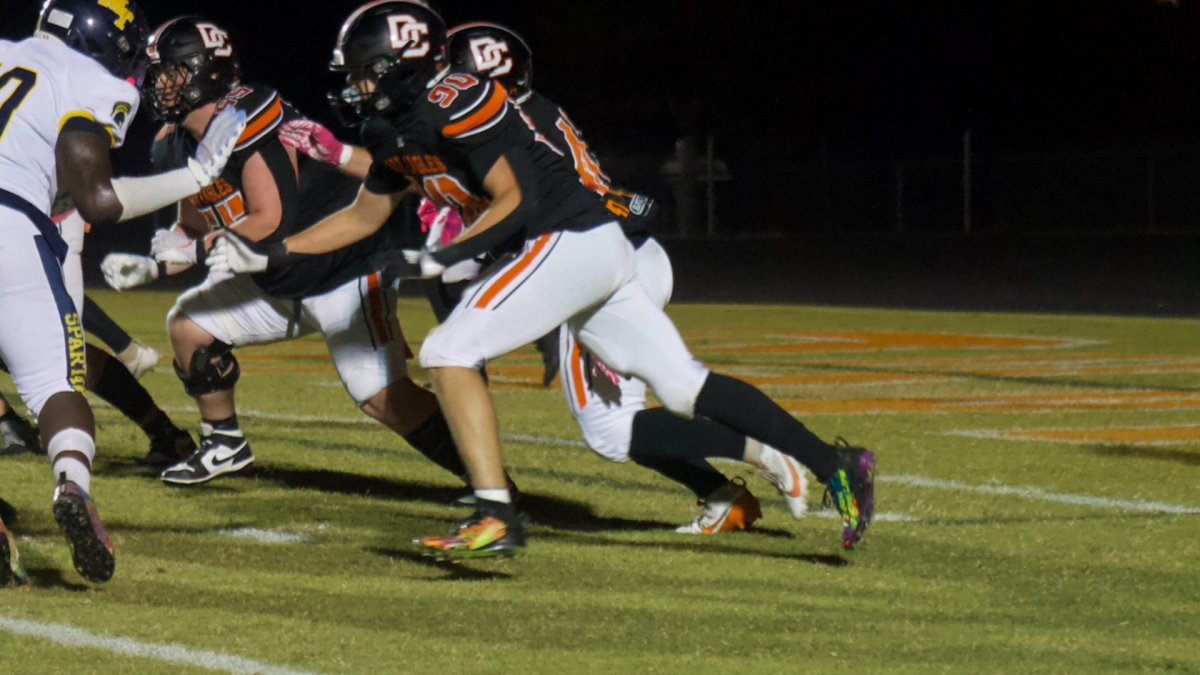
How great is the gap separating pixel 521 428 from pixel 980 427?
2.05m

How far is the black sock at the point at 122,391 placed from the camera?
6.38 metres

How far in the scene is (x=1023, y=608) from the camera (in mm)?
4055

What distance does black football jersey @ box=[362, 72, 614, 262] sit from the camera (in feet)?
14.5

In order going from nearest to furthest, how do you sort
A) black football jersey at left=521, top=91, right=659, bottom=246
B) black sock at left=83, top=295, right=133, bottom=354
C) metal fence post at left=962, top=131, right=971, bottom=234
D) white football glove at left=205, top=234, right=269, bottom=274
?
white football glove at left=205, top=234, right=269, bottom=274 < black football jersey at left=521, top=91, right=659, bottom=246 < black sock at left=83, top=295, right=133, bottom=354 < metal fence post at left=962, top=131, right=971, bottom=234

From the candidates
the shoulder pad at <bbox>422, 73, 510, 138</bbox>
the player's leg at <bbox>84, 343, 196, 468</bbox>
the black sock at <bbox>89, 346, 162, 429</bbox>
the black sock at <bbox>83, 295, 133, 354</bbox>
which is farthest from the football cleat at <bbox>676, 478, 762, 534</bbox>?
the black sock at <bbox>83, 295, 133, 354</bbox>

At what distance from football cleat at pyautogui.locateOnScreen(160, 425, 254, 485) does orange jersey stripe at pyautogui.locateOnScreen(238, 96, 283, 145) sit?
42.6 inches

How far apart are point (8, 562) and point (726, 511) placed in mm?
2085

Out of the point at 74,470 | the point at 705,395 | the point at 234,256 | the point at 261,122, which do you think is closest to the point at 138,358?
the point at 261,122

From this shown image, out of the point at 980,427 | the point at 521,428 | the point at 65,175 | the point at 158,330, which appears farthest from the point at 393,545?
the point at 158,330

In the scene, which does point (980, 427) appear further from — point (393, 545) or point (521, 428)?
point (393, 545)

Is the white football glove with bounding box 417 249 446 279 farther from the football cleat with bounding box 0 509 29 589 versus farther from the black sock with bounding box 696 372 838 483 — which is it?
the football cleat with bounding box 0 509 29 589

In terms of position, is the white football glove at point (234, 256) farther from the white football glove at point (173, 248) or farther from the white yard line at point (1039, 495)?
the white yard line at point (1039, 495)

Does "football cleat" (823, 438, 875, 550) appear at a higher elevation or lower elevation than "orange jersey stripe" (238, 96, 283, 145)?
lower

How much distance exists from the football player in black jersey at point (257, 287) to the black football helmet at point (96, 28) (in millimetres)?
938
